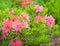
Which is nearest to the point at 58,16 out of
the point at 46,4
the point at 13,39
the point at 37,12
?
the point at 46,4

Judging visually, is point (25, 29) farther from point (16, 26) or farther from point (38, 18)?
point (38, 18)

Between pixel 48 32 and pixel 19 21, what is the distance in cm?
50

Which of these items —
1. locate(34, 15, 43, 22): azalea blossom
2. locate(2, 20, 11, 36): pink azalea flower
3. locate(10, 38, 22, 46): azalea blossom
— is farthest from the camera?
locate(34, 15, 43, 22): azalea blossom

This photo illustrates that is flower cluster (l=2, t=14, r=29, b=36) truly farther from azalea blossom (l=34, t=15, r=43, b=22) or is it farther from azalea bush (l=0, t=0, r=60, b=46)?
azalea blossom (l=34, t=15, r=43, b=22)

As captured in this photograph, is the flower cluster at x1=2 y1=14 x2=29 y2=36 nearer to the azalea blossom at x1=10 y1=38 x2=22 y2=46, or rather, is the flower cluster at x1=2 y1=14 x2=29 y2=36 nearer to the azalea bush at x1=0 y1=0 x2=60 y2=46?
the azalea bush at x1=0 y1=0 x2=60 y2=46

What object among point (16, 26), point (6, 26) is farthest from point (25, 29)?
point (6, 26)

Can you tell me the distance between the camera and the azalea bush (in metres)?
3.32

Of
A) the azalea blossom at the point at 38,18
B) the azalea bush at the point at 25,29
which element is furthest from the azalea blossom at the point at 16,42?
the azalea blossom at the point at 38,18

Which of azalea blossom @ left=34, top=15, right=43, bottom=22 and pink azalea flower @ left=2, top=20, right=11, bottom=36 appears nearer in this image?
pink azalea flower @ left=2, top=20, right=11, bottom=36

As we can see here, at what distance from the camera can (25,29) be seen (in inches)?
134

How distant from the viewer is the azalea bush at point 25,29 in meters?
3.32

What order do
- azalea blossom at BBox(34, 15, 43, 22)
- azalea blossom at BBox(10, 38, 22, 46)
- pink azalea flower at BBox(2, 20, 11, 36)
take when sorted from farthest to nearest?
azalea blossom at BBox(34, 15, 43, 22)
azalea blossom at BBox(10, 38, 22, 46)
pink azalea flower at BBox(2, 20, 11, 36)

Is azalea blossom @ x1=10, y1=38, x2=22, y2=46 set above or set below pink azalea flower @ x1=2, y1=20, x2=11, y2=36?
below

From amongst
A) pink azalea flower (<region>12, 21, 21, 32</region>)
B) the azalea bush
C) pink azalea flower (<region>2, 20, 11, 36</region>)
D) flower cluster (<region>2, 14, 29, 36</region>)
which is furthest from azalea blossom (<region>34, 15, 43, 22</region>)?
pink azalea flower (<region>2, 20, 11, 36</region>)
